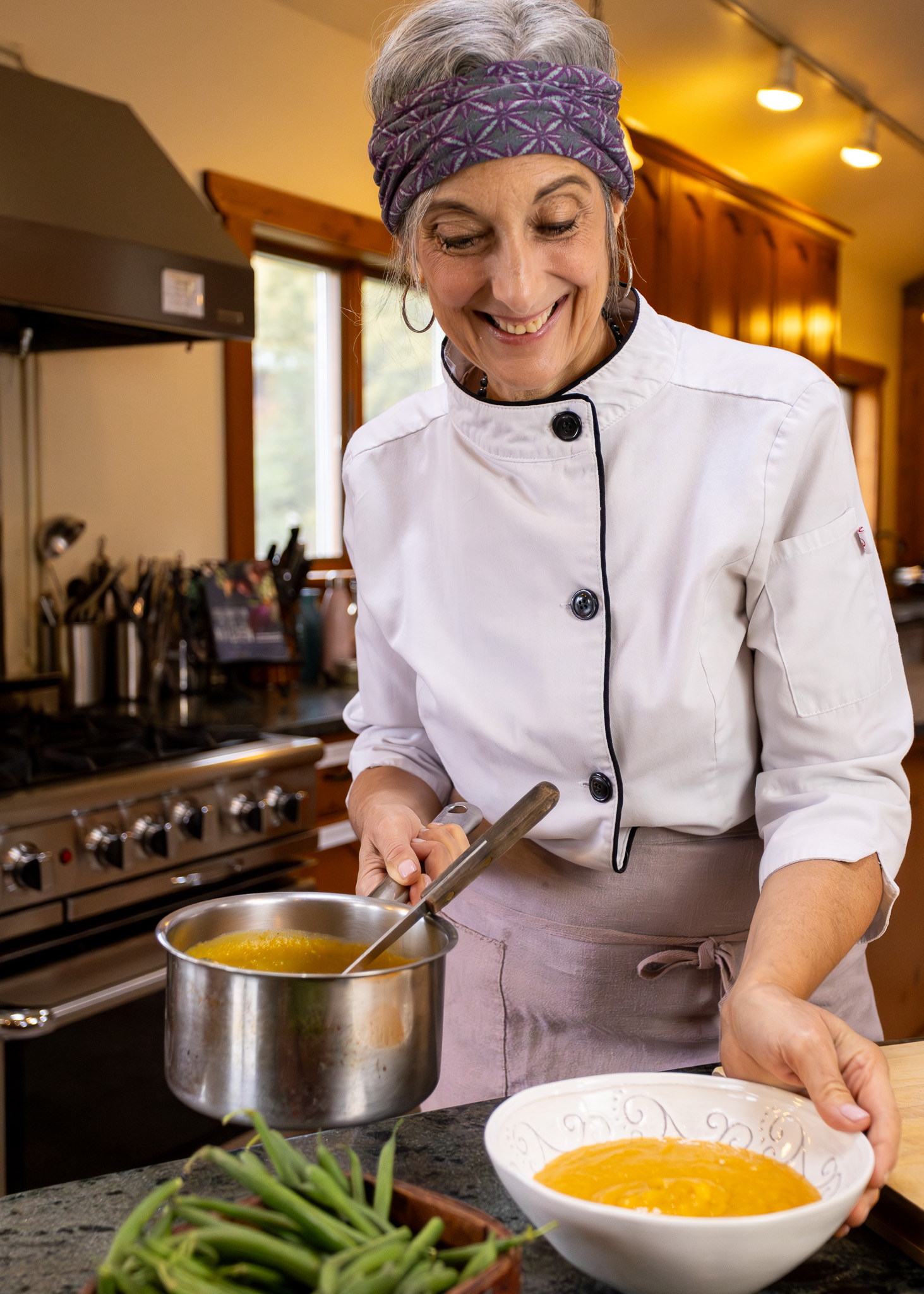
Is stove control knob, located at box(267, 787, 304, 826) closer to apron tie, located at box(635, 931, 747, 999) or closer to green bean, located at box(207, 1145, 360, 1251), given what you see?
apron tie, located at box(635, 931, 747, 999)

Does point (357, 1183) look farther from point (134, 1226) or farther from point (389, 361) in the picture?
point (389, 361)

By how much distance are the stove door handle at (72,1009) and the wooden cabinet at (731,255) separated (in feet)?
9.67

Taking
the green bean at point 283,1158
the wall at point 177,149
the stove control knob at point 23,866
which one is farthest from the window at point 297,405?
the green bean at point 283,1158

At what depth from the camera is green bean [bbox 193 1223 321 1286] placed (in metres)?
0.53

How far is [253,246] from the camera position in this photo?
10.6ft

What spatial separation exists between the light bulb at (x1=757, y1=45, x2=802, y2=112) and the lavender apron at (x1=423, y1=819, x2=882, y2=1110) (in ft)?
12.4

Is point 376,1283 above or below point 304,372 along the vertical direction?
below

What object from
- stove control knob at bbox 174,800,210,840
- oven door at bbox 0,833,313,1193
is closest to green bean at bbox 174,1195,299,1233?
oven door at bbox 0,833,313,1193

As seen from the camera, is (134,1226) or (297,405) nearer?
(134,1226)

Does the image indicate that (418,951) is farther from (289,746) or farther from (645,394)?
(289,746)

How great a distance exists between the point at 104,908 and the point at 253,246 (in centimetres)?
196

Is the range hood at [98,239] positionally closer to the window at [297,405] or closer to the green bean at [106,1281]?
the window at [297,405]

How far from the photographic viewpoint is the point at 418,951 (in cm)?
79

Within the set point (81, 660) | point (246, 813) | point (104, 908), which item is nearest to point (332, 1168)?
point (104, 908)
